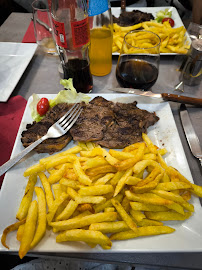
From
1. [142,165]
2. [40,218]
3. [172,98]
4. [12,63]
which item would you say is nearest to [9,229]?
[40,218]

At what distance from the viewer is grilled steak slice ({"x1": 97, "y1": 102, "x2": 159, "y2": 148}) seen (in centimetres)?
187

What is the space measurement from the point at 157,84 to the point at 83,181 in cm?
184

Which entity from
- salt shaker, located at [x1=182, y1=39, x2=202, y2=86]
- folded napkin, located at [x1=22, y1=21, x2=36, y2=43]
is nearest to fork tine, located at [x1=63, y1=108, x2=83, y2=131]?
salt shaker, located at [x1=182, y1=39, x2=202, y2=86]

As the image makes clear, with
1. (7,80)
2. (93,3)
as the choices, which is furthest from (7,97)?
(93,3)

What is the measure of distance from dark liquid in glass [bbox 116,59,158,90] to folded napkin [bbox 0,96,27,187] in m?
1.24

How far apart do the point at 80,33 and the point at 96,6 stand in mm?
456

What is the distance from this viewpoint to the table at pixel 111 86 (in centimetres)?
137

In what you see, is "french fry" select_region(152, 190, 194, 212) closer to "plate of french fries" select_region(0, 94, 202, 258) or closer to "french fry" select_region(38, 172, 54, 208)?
"plate of french fries" select_region(0, 94, 202, 258)

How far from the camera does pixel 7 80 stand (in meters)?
2.65

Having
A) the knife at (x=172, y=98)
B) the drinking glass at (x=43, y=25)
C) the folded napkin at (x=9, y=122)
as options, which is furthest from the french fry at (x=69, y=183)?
the drinking glass at (x=43, y=25)

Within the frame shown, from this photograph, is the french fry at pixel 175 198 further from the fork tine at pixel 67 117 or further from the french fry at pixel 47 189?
the fork tine at pixel 67 117

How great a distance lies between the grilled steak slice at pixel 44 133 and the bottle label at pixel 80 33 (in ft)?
2.12

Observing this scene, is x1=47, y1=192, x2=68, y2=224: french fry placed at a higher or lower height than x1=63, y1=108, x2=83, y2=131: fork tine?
lower

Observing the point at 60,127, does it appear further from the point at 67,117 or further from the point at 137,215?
the point at 137,215
